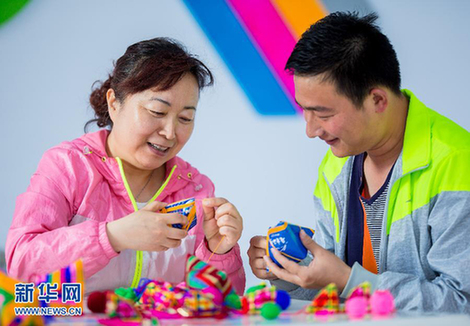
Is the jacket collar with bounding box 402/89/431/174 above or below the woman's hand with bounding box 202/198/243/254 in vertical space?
above

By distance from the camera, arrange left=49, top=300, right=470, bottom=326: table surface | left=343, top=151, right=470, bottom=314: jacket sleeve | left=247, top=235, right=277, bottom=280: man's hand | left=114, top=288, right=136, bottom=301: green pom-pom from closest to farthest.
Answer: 1. left=49, top=300, right=470, bottom=326: table surface
2. left=114, top=288, right=136, bottom=301: green pom-pom
3. left=343, top=151, right=470, bottom=314: jacket sleeve
4. left=247, top=235, right=277, bottom=280: man's hand

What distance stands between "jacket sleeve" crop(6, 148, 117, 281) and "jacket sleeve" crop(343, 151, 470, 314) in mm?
623

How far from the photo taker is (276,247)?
4.66 ft

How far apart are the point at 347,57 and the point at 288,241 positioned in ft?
1.62

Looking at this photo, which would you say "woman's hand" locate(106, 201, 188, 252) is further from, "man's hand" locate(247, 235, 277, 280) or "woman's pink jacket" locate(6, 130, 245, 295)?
"man's hand" locate(247, 235, 277, 280)

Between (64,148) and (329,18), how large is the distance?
0.82 meters

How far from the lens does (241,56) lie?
338cm

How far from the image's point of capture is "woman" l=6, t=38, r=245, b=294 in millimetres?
1498

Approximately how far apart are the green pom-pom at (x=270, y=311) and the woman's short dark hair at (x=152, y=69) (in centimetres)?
79

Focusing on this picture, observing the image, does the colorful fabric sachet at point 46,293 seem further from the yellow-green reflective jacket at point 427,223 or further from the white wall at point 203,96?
the white wall at point 203,96

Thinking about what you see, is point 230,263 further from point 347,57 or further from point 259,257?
point 347,57

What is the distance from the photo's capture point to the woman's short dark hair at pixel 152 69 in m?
1.67

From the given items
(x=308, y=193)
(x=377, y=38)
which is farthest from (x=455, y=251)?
(x=308, y=193)

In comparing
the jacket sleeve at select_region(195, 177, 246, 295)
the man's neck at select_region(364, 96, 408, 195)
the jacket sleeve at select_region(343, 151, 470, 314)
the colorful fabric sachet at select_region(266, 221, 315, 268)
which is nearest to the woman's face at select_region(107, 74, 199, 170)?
the jacket sleeve at select_region(195, 177, 246, 295)
